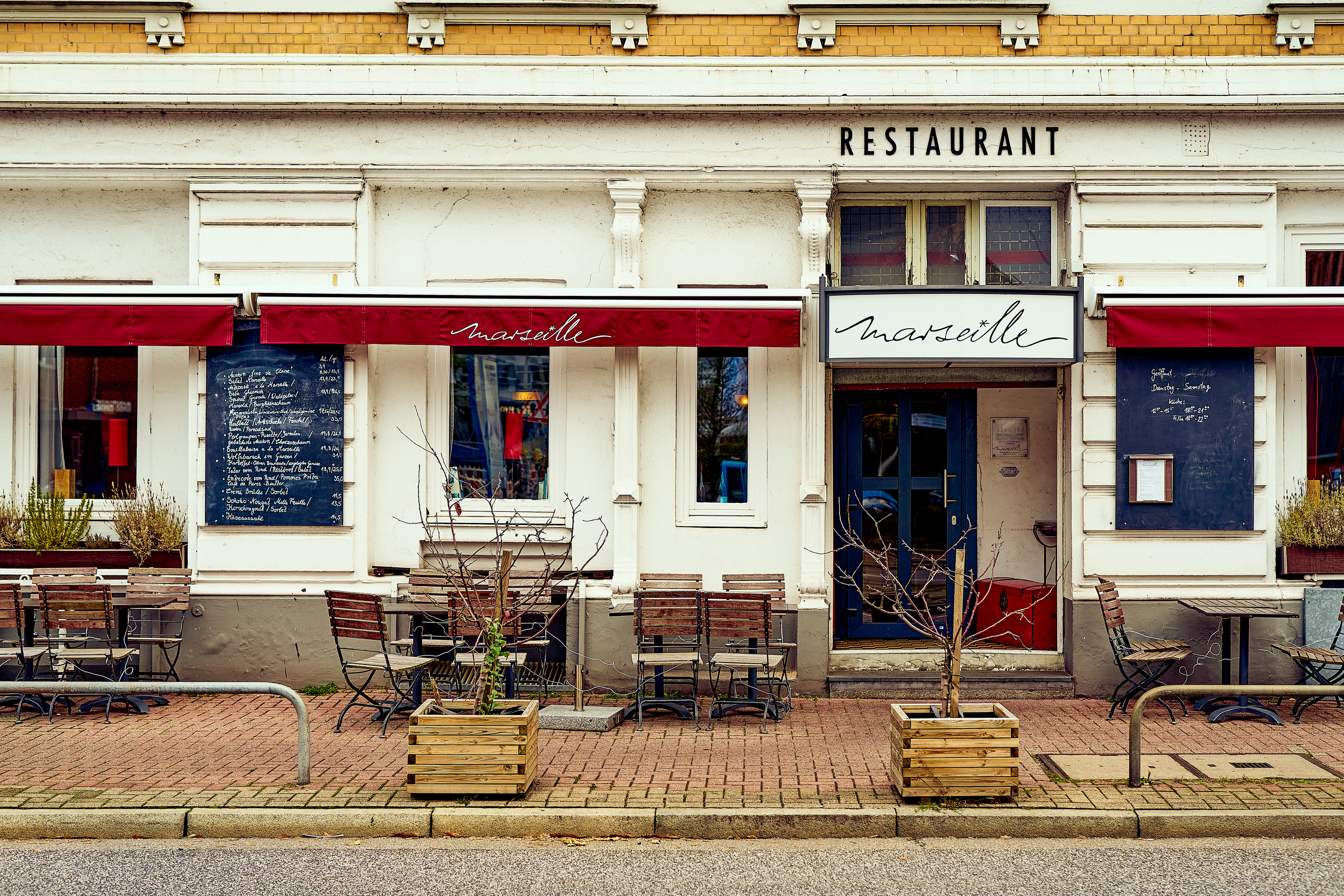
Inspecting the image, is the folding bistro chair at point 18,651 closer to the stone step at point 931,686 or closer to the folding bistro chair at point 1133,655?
the stone step at point 931,686

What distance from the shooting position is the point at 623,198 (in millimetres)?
9758

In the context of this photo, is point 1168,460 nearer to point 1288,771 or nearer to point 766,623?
point 1288,771

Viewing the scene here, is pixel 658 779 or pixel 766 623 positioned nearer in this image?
pixel 658 779

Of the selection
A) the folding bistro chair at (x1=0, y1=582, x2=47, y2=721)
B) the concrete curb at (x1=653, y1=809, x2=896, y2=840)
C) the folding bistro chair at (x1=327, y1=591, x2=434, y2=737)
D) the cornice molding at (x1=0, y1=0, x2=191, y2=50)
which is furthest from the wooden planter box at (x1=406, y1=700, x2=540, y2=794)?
the cornice molding at (x1=0, y1=0, x2=191, y2=50)

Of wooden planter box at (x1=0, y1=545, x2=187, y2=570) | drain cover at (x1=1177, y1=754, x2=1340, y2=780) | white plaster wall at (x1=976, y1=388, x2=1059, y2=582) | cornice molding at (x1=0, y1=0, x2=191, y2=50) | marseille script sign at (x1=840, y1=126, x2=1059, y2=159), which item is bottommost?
drain cover at (x1=1177, y1=754, x2=1340, y2=780)

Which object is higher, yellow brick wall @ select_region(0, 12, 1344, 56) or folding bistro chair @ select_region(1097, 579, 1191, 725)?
yellow brick wall @ select_region(0, 12, 1344, 56)

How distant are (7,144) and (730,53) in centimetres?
653

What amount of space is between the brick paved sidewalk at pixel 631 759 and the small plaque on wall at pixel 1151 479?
1830 mm

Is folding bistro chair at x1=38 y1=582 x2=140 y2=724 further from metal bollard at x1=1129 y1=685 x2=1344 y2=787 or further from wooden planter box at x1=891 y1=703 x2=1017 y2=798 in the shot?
metal bollard at x1=1129 y1=685 x2=1344 y2=787

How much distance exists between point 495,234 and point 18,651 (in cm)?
524

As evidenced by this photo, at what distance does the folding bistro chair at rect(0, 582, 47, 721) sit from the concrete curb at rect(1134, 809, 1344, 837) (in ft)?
26.8

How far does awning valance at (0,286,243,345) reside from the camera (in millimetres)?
9508

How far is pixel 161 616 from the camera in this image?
979 centimetres

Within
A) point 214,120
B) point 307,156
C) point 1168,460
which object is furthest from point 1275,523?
point 214,120
